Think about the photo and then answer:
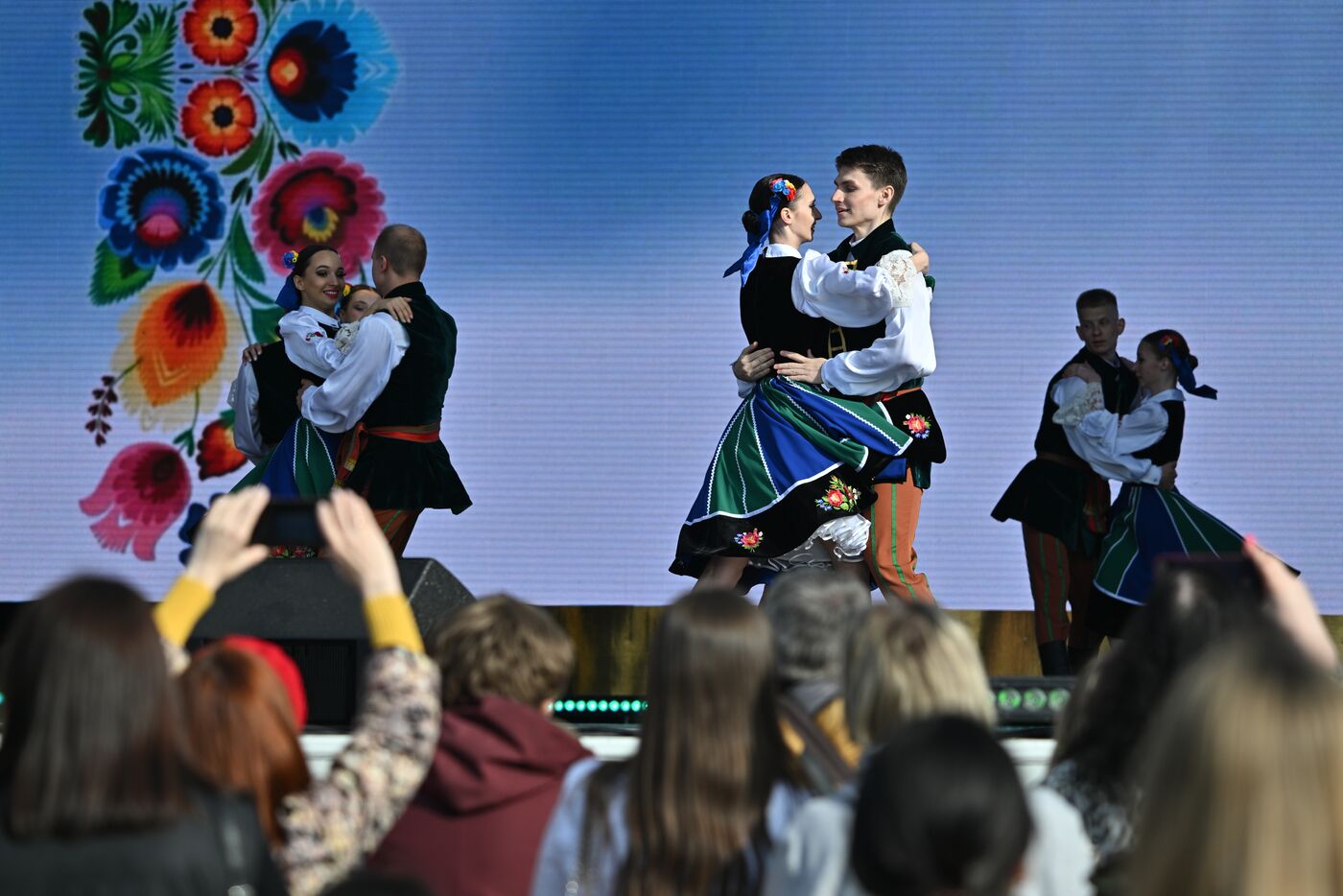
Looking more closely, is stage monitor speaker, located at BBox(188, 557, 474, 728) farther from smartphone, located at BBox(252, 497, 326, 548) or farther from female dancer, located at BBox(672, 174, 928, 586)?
female dancer, located at BBox(672, 174, 928, 586)

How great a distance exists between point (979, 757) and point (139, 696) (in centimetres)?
64

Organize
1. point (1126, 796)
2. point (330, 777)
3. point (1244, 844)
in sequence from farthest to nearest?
point (1126, 796) < point (330, 777) < point (1244, 844)

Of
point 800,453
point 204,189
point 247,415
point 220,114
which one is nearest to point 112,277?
point 204,189

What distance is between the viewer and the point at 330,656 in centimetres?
269

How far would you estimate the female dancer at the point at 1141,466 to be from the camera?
443cm

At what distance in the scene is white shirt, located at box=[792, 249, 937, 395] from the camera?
3.73 m

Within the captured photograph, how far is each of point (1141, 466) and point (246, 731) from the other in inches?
136

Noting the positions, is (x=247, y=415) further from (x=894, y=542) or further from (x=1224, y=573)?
(x=1224, y=573)

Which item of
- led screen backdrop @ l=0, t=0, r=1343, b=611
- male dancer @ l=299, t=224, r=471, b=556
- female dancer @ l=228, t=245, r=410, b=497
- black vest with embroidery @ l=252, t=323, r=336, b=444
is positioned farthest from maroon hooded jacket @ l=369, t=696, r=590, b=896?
led screen backdrop @ l=0, t=0, r=1343, b=611

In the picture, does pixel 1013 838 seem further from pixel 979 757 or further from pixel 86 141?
pixel 86 141

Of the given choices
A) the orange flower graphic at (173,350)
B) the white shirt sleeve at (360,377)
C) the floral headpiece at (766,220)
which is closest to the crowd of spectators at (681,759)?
the floral headpiece at (766,220)

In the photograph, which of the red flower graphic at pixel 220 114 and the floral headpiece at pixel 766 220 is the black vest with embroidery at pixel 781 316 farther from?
the red flower graphic at pixel 220 114

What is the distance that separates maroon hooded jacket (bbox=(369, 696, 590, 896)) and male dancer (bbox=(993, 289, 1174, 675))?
3.09 metres

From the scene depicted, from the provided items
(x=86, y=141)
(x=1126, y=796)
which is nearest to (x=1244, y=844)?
(x=1126, y=796)
